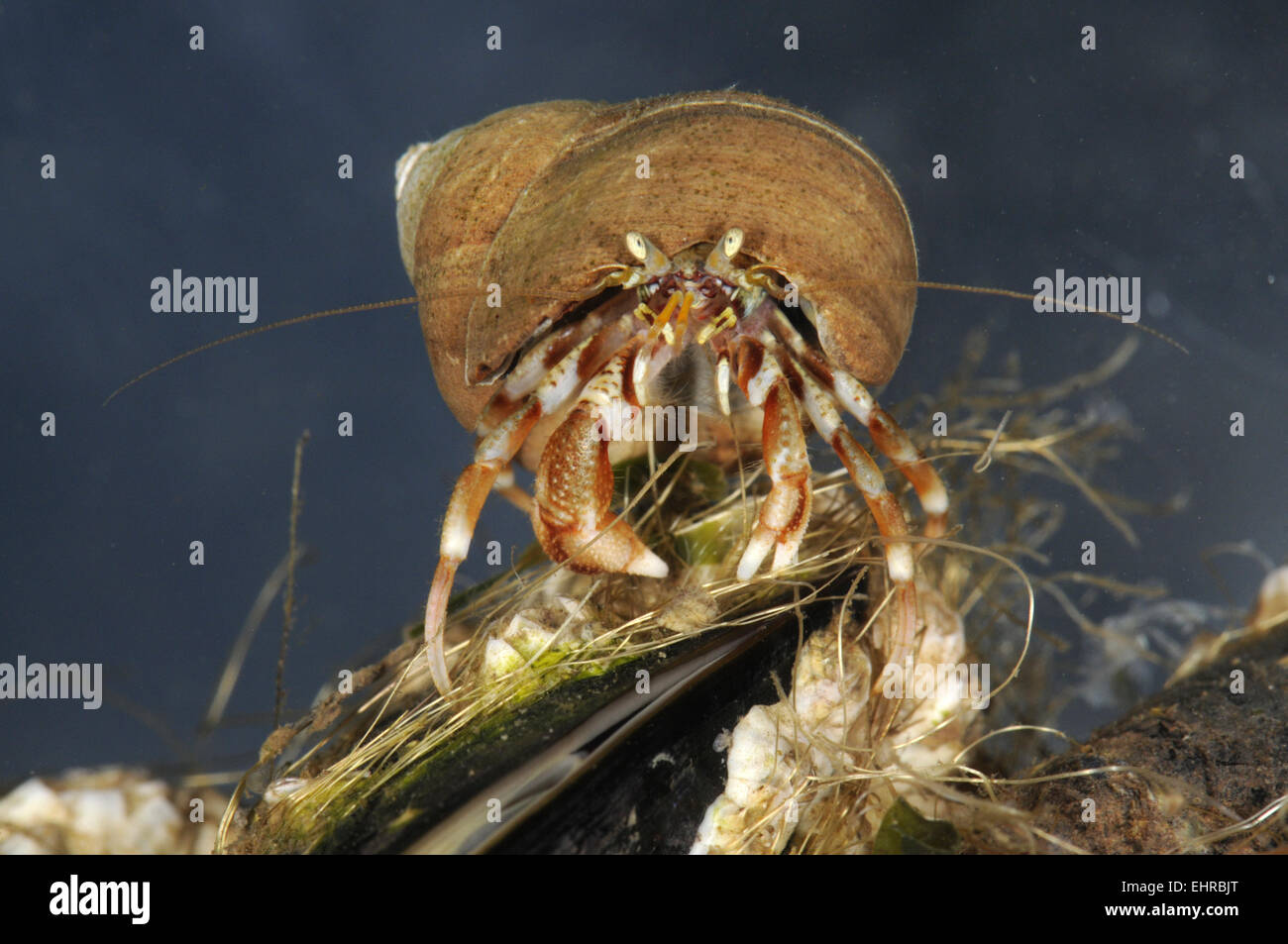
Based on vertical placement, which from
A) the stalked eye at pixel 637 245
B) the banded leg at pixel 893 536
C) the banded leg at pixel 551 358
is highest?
the stalked eye at pixel 637 245

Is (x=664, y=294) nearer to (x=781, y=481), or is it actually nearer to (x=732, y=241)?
(x=732, y=241)

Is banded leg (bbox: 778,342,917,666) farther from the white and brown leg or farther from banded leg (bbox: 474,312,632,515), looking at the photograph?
banded leg (bbox: 474,312,632,515)

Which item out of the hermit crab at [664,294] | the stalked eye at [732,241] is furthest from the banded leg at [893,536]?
the stalked eye at [732,241]

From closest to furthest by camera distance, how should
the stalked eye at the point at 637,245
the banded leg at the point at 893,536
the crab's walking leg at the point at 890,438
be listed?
the stalked eye at the point at 637,245
the banded leg at the point at 893,536
the crab's walking leg at the point at 890,438

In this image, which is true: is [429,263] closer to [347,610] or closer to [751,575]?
[751,575]

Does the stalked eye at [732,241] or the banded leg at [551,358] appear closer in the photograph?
the stalked eye at [732,241]

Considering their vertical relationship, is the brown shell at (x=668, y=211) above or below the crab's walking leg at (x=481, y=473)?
above

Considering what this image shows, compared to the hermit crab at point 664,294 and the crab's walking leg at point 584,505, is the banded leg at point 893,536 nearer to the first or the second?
the hermit crab at point 664,294
